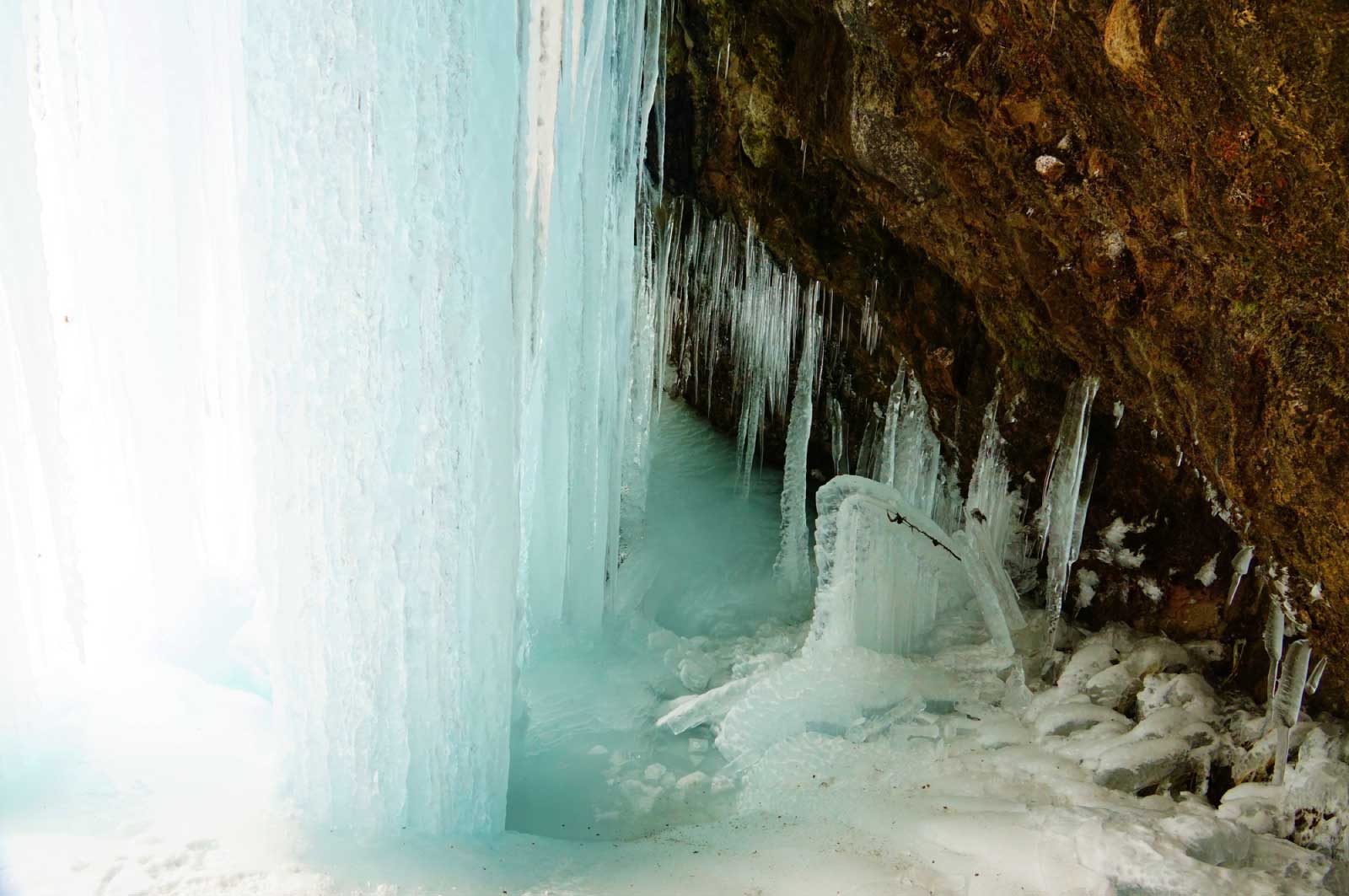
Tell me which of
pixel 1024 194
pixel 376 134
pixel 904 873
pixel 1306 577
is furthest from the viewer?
pixel 1024 194

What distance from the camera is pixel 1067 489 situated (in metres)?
4.80

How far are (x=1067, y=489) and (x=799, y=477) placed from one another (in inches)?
83.6

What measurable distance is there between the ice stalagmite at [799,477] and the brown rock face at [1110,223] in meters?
0.43

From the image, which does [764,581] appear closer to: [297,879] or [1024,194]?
[1024,194]

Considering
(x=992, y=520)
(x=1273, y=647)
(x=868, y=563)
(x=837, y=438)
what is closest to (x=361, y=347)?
(x=868, y=563)

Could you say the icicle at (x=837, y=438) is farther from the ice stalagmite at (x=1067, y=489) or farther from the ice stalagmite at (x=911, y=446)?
the ice stalagmite at (x=1067, y=489)

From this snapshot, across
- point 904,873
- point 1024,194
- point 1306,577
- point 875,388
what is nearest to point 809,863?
point 904,873

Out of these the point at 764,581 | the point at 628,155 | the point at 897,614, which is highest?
the point at 628,155

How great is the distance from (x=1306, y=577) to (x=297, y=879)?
348cm

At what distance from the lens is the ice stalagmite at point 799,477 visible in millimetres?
6395

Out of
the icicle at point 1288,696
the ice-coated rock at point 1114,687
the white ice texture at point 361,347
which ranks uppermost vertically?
the white ice texture at point 361,347

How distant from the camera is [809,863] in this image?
3.00 meters

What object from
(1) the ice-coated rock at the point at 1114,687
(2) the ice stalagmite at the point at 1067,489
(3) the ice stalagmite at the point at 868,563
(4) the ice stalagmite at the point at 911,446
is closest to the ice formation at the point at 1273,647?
(1) the ice-coated rock at the point at 1114,687

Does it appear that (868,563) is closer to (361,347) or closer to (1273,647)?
(1273,647)
